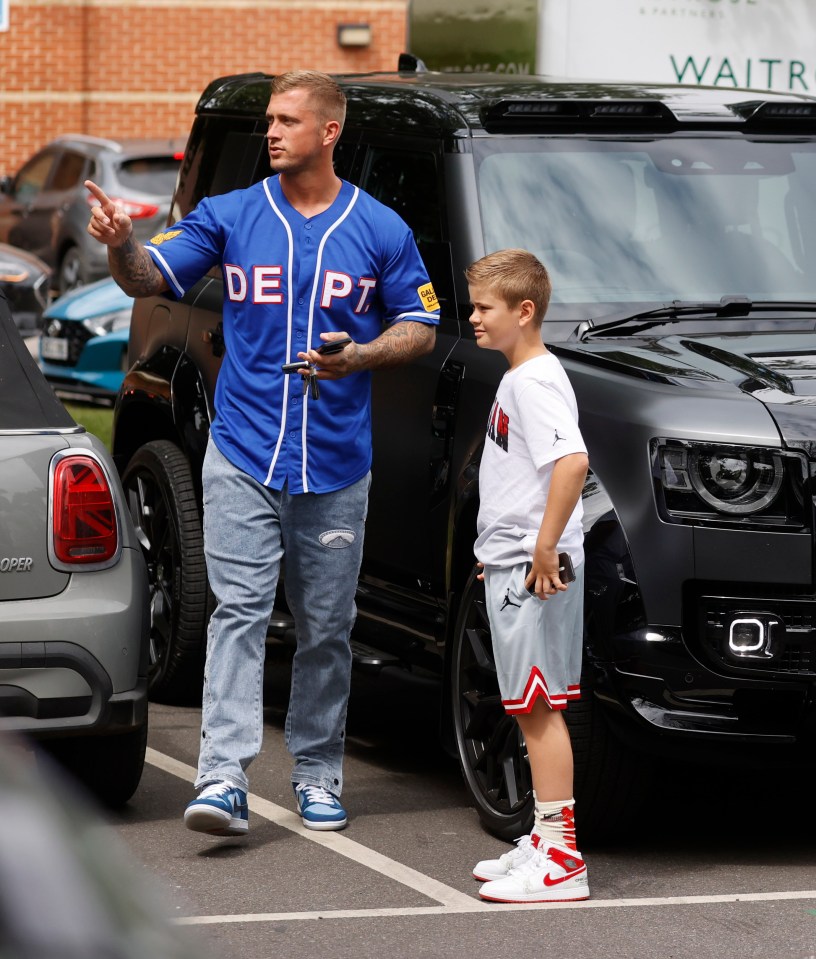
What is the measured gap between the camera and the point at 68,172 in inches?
875

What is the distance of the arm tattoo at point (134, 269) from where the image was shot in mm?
4914

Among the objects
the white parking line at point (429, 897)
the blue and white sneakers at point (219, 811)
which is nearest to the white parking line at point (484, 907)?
the white parking line at point (429, 897)

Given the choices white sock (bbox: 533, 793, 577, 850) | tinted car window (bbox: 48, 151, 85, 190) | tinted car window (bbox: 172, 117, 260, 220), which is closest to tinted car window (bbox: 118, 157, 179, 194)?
tinted car window (bbox: 48, 151, 85, 190)

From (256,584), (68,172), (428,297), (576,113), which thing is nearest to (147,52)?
(68,172)

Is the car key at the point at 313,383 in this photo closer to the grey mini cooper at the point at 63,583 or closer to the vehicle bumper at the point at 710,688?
the grey mini cooper at the point at 63,583

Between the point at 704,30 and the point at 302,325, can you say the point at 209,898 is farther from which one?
the point at 704,30

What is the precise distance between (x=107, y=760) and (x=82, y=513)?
0.74 meters

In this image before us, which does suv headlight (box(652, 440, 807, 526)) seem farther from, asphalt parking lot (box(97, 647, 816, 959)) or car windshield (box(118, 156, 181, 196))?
car windshield (box(118, 156, 181, 196))

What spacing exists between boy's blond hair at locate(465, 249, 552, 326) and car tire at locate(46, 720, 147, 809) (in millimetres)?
1515

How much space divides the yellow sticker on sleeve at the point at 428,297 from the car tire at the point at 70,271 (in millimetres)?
16158

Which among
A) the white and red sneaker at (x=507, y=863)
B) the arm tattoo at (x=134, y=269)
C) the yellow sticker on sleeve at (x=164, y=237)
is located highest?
the yellow sticker on sleeve at (x=164, y=237)

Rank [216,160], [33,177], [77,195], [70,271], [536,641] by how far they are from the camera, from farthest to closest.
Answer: [33,177], [77,195], [70,271], [216,160], [536,641]

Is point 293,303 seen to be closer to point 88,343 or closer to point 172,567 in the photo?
point 172,567

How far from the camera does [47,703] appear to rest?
A: 15.4ft
